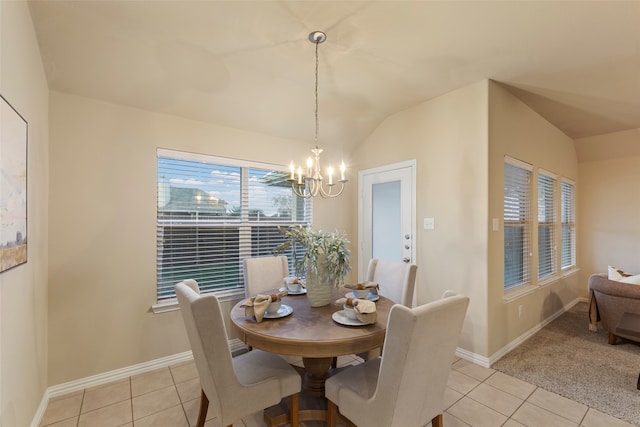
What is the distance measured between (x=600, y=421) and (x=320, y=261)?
2.23 meters

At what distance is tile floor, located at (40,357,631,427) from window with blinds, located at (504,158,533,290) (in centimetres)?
119

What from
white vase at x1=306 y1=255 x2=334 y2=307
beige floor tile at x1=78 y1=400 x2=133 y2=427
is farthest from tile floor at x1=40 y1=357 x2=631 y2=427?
white vase at x1=306 y1=255 x2=334 y2=307

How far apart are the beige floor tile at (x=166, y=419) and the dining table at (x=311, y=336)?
0.61m

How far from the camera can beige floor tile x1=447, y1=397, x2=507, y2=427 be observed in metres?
1.98

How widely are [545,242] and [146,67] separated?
5272 mm

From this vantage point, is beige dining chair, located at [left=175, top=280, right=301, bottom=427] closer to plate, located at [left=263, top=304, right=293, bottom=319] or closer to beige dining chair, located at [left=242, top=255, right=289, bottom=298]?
plate, located at [left=263, top=304, right=293, bottom=319]

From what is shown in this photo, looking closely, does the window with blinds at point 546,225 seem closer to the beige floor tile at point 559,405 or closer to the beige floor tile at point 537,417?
the beige floor tile at point 559,405

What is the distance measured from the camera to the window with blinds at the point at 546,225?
A: 398 centimetres

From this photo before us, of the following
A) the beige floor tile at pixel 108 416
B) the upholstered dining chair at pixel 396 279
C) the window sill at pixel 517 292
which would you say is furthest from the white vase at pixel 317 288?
the window sill at pixel 517 292

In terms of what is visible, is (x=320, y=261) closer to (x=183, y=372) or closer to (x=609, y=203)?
(x=183, y=372)

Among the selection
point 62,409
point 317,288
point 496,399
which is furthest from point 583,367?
point 62,409

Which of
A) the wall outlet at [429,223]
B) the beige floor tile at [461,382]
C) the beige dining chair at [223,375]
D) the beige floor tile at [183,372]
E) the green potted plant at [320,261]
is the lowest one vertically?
the beige floor tile at [183,372]

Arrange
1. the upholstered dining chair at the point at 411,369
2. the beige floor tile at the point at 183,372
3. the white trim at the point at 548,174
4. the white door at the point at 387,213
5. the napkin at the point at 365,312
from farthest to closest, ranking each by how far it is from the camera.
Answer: the white trim at the point at 548,174 < the white door at the point at 387,213 < the beige floor tile at the point at 183,372 < the napkin at the point at 365,312 < the upholstered dining chair at the point at 411,369

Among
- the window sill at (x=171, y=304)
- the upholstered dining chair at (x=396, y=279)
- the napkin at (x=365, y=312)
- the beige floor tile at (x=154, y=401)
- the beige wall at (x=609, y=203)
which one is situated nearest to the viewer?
the napkin at (x=365, y=312)
